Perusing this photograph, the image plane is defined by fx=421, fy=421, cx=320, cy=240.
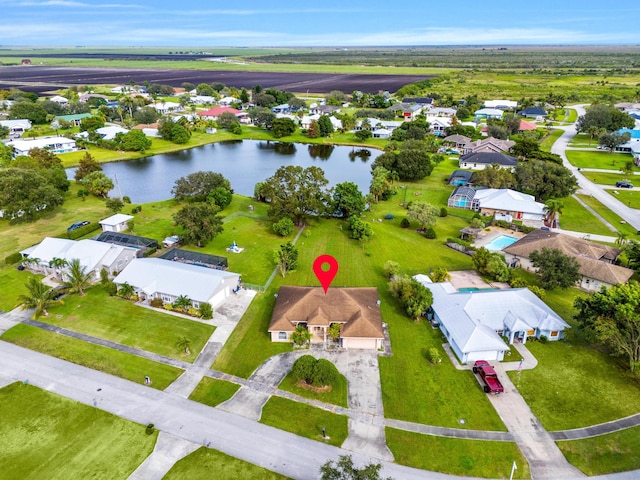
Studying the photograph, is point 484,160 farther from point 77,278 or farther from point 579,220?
point 77,278

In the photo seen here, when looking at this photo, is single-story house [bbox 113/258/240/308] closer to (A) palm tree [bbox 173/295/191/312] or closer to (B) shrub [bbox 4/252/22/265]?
(A) palm tree [bbox 173/295/191/312]

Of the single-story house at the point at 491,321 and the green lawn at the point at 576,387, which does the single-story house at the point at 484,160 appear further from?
the green lawn at the point at 576,387

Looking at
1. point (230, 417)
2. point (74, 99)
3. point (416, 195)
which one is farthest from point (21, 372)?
point (74, 99)

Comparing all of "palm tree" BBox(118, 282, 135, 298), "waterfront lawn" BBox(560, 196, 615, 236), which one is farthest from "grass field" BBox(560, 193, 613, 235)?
"palm tree" BBox(118, 282, 135, 298)

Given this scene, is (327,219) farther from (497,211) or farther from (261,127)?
(261,127)

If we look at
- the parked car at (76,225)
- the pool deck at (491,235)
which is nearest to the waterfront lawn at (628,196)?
the pool deck at (491,235)

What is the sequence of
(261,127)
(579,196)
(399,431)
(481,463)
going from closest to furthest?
(481,463) < (399,431) < (579,196) < (261,127)
